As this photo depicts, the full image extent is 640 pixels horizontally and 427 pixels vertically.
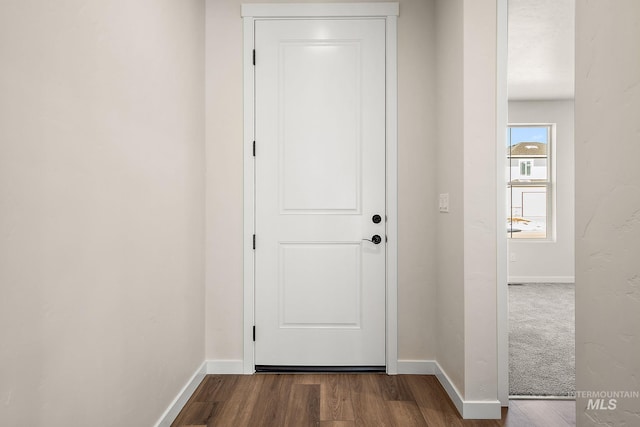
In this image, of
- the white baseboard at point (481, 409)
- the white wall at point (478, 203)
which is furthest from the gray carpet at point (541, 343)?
the white wall at point (478, 203)

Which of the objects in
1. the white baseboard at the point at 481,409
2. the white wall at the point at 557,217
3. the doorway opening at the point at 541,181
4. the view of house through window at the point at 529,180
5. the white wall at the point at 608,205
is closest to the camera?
the white wall at the point at 608,205

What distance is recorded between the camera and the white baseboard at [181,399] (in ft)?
6.25

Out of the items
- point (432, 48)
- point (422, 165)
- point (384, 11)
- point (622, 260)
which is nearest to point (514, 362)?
point (422, 165)

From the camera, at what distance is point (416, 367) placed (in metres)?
2.58

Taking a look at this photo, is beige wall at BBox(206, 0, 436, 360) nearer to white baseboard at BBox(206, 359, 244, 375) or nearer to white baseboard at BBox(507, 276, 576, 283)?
white baseboard at BBox(206, 359, 244, 375)

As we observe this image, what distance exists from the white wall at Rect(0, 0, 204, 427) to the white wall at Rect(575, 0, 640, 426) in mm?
1554

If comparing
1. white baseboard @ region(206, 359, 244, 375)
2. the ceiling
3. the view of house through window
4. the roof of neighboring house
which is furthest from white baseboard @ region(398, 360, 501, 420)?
the roof of neighboring house

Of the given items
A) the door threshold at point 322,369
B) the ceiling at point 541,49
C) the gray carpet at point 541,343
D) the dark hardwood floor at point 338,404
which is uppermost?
the ceiling at point 541,49

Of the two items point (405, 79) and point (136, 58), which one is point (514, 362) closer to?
point (405, 79)

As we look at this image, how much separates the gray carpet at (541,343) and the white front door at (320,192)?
0.96 m

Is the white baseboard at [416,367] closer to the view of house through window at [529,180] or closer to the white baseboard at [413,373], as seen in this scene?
the white baseboard at [413,373]

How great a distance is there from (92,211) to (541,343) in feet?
11.1

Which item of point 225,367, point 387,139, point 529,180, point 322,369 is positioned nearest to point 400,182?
point 387,139

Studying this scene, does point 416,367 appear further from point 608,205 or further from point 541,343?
point 608,205
